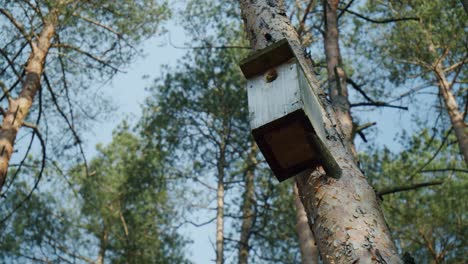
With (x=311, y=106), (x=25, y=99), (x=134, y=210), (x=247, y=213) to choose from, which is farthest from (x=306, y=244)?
(x=134, y=210)

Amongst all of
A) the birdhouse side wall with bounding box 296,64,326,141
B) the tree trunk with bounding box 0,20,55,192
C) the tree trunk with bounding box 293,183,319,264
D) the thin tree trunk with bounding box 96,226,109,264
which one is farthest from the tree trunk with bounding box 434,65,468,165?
the thin tree trunk with bounding box 96,226,109,264

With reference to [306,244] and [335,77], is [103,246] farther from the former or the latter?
[335,77]

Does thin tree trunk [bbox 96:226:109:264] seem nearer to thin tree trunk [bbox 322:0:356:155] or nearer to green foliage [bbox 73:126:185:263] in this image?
green foliage [bbox 73:126:185:263]

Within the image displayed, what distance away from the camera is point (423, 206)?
889cm

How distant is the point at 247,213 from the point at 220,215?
3.00 ft

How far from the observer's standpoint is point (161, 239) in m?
10.1

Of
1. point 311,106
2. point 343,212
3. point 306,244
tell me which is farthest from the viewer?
point 306,244

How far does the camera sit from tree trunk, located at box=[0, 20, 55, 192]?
5.96 meters

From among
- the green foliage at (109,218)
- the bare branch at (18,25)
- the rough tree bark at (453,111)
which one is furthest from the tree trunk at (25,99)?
the rough tree bark at (453,111)

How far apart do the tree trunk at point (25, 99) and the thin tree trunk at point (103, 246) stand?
431cm

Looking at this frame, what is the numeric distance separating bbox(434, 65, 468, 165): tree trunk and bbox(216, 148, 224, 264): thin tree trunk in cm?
345

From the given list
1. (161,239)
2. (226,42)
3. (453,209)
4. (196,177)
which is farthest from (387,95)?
(161,239)

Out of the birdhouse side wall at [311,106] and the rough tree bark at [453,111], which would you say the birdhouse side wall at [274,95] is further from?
the rough tree bark at [453,111]

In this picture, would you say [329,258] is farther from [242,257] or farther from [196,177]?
[196,177]
